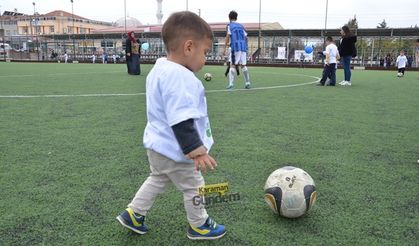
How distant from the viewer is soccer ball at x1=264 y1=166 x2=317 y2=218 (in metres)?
2.48

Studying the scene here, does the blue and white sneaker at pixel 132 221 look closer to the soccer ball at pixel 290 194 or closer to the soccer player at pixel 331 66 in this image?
the soccer ball at pixel 290 194

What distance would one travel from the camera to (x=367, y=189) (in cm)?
303

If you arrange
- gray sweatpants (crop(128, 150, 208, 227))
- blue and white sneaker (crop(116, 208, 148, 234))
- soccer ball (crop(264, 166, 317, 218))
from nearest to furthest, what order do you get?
gray sweatpants (crop(128, 150, 208, 227)) → blue and white sneaker (crop(116, 208, 148, 234)) → soccer ball (crop(264, 166, 317, 218))

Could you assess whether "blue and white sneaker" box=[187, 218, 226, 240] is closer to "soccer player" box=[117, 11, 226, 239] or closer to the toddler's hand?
"soccer player" box=[117, 11, 226, 239]

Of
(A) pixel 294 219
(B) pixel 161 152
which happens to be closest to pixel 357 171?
(A) pixel 294 219

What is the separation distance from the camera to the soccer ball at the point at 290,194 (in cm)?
248

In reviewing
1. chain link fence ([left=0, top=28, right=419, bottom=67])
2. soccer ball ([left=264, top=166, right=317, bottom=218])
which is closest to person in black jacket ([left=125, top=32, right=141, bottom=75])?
chain link fence ([left=0, top=28, right=419, bottom=67])

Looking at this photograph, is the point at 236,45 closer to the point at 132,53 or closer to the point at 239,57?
the point at 239,57

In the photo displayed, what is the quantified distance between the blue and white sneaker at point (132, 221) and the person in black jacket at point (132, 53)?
45.6 ft

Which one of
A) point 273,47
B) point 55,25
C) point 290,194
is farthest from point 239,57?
point 55,25

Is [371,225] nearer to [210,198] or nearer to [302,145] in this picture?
[210,198]

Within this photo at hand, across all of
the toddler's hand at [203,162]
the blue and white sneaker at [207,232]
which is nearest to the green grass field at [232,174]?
the blue and white sneaker at [207,232]

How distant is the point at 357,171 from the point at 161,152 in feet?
6.84

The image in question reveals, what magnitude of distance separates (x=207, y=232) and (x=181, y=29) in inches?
45.3
